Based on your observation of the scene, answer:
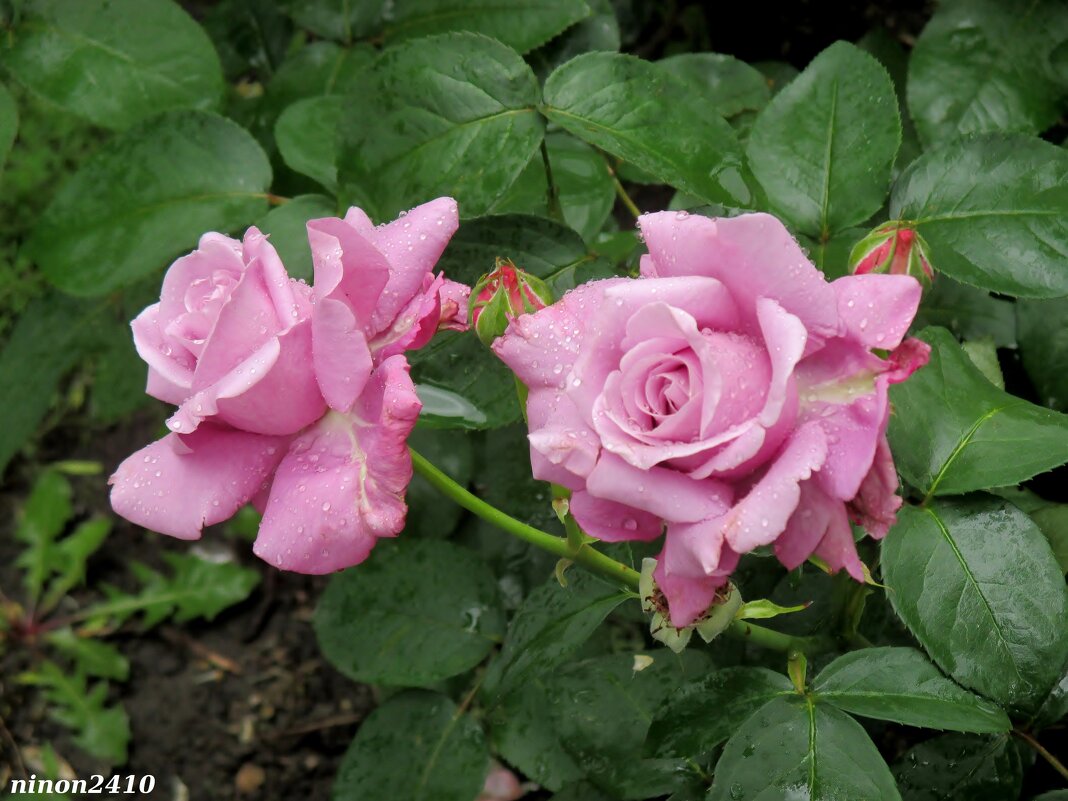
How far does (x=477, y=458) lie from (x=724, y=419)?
0.83 meters

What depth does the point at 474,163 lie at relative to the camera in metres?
0.93

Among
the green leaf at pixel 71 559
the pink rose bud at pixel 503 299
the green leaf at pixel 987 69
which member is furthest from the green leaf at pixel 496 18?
the green leaf at pixel 71 559

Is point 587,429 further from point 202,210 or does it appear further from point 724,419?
point 202,210

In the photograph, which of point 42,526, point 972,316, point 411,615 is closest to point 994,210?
point 972,316

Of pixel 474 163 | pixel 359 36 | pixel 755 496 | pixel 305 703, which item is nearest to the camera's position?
pixel 755 496

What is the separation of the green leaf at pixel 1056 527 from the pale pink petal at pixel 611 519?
1.57 ft

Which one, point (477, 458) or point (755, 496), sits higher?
point (755, 496)

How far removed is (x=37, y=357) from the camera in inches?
53.3

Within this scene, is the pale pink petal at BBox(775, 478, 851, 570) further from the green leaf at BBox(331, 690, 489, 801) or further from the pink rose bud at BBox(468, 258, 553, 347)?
the green leaf at BBox(331, 690, 489, 801)

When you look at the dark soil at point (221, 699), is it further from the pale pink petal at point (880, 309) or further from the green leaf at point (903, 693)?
the pale pink petal at point (880, 309)

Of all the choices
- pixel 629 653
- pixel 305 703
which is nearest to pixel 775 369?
pixel 629 653

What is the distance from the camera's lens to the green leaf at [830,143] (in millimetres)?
933

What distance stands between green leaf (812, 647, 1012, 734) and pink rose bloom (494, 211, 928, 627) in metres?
0.22

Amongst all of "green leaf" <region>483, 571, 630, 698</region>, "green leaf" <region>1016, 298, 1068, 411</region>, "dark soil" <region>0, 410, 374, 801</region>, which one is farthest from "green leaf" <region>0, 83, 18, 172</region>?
"dark soil" <region>0, 410, 374, 801</region>
